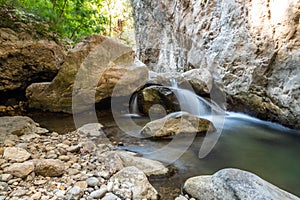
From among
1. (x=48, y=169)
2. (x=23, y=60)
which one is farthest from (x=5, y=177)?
(x=23, y=60)

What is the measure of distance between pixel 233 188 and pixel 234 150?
1634mm

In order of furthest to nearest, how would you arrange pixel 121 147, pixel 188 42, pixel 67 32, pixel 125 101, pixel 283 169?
pixel 188 42
pixel 67 32
pixel 125 101
pixel 121 147
pixel 283 169

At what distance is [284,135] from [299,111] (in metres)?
0.58

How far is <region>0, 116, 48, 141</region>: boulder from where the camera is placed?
2.74 m

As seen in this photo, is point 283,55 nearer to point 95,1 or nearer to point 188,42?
point 188,42

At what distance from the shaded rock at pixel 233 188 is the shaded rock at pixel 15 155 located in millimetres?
1738

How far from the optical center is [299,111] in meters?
3.53

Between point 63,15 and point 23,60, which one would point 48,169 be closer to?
point 23,60

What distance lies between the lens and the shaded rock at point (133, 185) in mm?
1696

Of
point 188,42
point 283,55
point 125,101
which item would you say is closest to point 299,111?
point 283,55

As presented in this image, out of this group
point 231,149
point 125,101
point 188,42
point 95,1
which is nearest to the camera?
point 231,149

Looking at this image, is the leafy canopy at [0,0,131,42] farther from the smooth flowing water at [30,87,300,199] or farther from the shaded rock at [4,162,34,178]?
the shaded rock at [4,162,34,178]

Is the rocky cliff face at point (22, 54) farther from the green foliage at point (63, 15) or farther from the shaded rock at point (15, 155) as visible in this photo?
the shaded rock at point (15, 155)

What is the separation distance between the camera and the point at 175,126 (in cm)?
341
